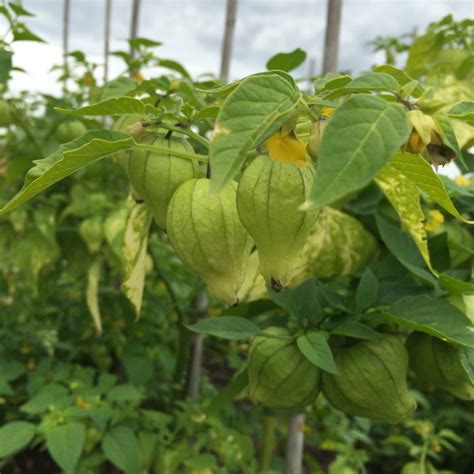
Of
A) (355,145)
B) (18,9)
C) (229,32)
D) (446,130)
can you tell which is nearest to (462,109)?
(446,130)

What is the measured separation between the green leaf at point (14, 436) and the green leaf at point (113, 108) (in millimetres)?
632

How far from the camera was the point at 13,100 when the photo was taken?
3.91 feet

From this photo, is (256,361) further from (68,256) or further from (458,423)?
(458,423)

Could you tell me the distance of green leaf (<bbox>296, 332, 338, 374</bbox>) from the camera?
0.48 m

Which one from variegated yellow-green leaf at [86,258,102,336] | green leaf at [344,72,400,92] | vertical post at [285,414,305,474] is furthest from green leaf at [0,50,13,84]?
vertical post at [285,414,305,474]

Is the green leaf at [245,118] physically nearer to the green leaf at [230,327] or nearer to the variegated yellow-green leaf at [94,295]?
the green leaf at [230,327]

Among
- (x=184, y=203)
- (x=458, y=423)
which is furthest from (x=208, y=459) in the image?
(x=458, y=423)

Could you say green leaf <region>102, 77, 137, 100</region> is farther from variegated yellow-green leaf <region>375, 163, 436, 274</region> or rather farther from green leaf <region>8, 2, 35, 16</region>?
variegated yellow-green leaf <region>375, 163, 436, 274</region>

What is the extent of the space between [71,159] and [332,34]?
2.43ft

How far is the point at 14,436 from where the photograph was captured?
85cm

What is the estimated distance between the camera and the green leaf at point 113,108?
378 mm

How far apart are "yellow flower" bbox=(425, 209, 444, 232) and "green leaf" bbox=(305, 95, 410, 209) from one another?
48 cm

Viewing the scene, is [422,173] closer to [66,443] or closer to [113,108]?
[113,108]

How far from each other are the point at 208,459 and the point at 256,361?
54cm
